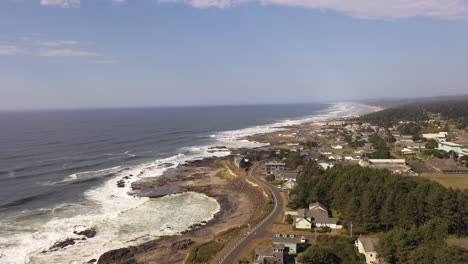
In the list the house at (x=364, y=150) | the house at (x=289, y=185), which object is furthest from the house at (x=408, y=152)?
the house at (x=289, y=185)

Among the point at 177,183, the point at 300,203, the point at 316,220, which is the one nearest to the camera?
the point at 316,220

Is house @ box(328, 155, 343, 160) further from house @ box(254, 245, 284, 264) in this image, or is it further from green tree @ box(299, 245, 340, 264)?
green tree @ box(299, 245, 340, 264)

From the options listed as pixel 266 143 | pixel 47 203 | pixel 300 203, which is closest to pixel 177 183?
pixel 47 203

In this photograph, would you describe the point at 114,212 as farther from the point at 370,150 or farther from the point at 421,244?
the point at 370,150

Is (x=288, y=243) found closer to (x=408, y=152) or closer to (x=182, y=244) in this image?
(x=182, y=244)

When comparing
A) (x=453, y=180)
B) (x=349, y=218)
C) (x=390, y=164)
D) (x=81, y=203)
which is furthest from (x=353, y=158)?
(x=81, y=203)

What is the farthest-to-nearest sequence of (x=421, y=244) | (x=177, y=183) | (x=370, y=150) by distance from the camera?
(x=370, y=150) → (x=177, y=183) → (x=421, y=244)

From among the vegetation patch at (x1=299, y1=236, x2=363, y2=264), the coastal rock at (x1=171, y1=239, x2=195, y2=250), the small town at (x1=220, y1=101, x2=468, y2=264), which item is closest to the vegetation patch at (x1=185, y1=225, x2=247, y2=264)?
the coastal rock at (x1=171, y1=239, x2=195, y2=250)
